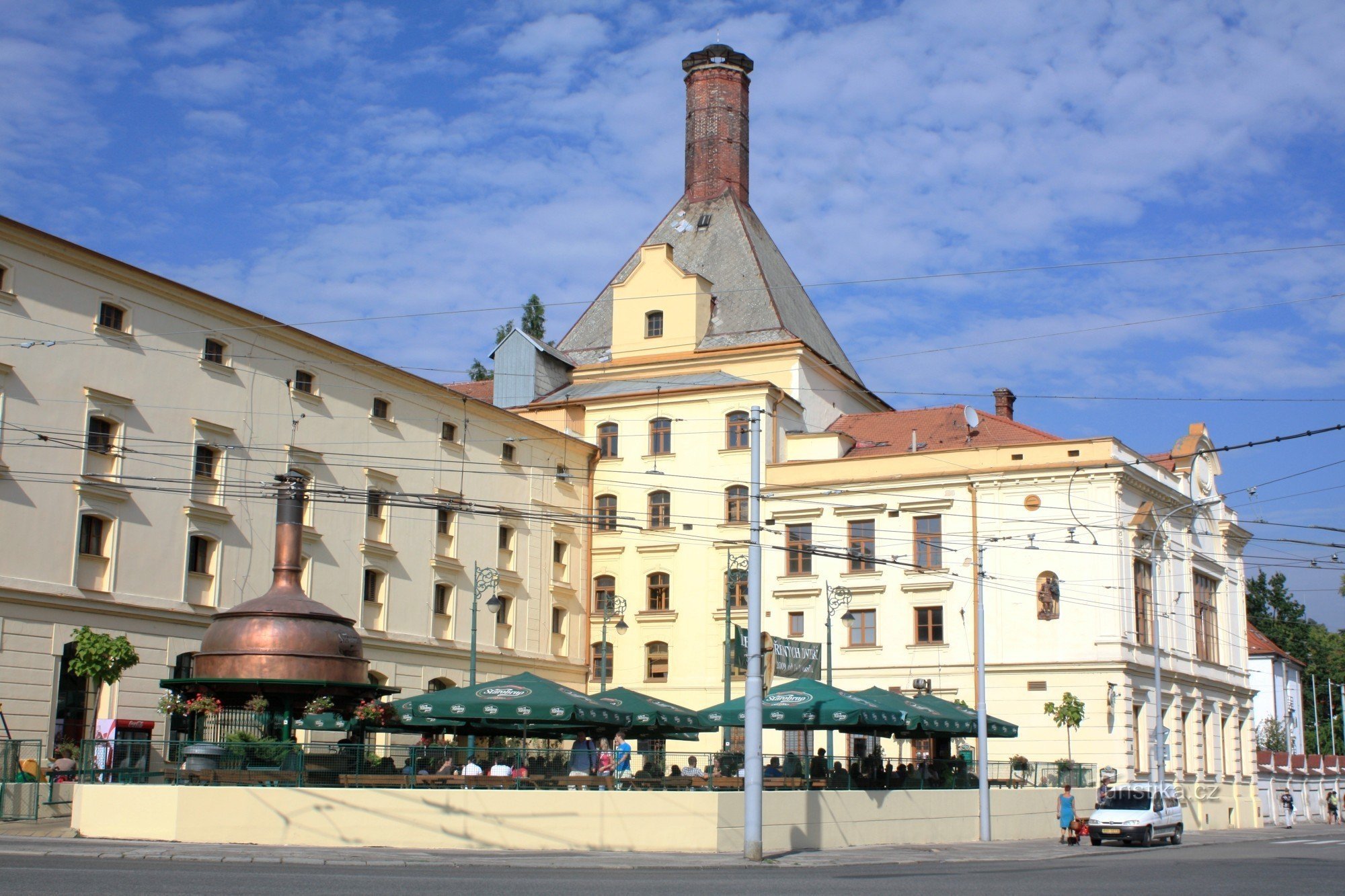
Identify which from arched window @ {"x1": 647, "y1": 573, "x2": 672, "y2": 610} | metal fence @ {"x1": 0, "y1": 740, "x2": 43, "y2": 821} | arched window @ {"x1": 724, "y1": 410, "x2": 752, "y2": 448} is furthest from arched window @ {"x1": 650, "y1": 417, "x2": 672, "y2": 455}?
metal fence @ {"x1": 0, "y1": 740, "x2": 43, "y2": 821}

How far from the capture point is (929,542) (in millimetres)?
52125

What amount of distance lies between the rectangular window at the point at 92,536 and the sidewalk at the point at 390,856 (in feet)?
37.3

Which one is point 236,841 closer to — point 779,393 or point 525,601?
point 525,601

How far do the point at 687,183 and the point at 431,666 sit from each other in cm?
3127

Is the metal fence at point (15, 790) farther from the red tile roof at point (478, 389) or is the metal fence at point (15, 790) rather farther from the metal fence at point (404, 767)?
the red tile roof at point (478, 389)

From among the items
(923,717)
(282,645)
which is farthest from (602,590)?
(282,645)

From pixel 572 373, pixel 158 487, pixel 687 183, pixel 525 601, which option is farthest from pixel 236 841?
pixel 687 183

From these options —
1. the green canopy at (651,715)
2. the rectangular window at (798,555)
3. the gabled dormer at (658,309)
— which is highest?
the gabled dormer at (658,309)

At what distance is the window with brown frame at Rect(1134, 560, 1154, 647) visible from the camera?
50.9 m

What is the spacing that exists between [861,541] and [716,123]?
26151mm

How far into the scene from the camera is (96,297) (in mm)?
37312

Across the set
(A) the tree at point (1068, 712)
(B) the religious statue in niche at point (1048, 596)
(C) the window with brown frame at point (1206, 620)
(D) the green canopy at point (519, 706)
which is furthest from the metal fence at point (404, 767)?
(C) the window with brown frame at point (1206, 620)

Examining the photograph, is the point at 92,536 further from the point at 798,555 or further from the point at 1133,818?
the point at 1133,818

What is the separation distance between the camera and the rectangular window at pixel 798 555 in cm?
5416
